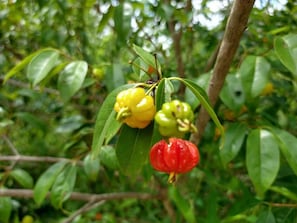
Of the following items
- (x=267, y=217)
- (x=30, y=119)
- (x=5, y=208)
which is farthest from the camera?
(x=30, y=119)

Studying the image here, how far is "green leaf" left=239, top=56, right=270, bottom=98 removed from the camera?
3.91 feet

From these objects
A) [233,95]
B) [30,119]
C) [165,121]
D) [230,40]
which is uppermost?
[230,40]

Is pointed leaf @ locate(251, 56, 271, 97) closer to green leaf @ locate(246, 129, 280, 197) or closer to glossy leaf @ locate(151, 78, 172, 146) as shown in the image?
green leaf @ locate(246, 129, 280, 197)

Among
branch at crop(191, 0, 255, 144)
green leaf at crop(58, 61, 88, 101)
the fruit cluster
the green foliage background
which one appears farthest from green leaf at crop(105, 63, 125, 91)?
the fruit cluster

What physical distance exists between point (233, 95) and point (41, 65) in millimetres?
612

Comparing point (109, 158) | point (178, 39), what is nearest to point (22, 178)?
point (109, 158)

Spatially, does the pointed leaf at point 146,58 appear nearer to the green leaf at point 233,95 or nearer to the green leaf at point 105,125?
the green leaf at point 105,125

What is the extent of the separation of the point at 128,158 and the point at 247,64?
1.92ft

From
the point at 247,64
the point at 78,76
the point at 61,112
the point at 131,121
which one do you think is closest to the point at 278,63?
the point at 247,64

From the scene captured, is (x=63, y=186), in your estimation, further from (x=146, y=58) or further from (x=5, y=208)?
(x=146, y=58)

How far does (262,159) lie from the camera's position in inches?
42.1

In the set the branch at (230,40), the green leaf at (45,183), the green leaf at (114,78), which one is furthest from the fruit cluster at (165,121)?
the green leaf at (45,183)

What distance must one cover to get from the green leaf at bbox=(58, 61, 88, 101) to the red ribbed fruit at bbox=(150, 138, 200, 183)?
21.2 inches

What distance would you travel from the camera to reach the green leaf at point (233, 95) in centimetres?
126
